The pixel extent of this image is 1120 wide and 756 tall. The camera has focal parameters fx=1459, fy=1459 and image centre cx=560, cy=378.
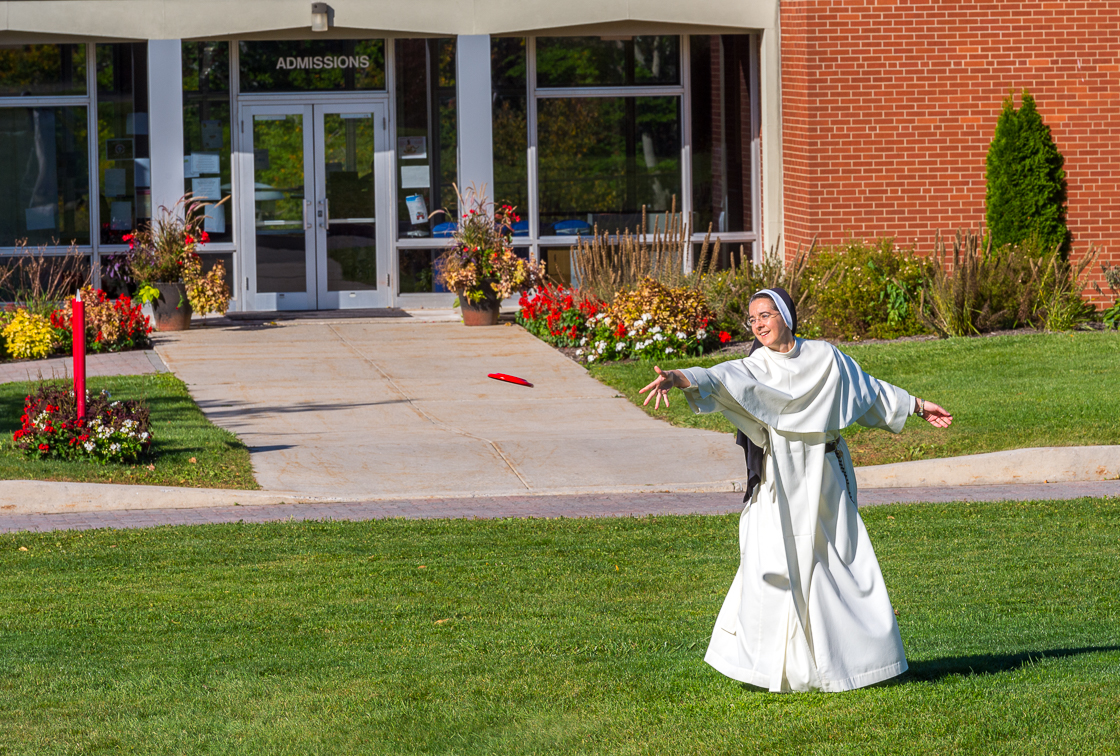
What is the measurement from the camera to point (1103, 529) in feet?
28.6

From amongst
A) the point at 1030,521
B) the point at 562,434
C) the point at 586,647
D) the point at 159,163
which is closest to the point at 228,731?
the point at 586,647

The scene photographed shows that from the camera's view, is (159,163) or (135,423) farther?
(159,163)

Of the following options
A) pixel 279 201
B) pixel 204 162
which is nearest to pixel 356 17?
pixel 279 201

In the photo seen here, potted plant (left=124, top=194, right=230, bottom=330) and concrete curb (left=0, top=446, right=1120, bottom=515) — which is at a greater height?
potted plant (left=124, top=194, right=230, bottom=330)

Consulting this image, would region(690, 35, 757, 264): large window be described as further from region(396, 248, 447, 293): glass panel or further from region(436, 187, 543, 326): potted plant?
region(396, 248, 447, 293): glass panel

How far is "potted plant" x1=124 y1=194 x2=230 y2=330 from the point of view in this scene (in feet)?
55.8

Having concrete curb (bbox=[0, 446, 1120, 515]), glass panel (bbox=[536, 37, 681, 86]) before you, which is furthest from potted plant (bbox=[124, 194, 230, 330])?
concrete curb (bbox=[0, 446, 1120, 515])

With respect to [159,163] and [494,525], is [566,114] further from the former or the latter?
[494,525]

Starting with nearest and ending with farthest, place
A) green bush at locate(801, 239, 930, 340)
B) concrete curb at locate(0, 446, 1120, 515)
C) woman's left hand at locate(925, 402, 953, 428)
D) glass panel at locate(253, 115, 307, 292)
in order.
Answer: woman's left hand at locate(925, 402, 953, 428)
concrete curb at locate(0, 446, 1120, 515)
green bush at locate(801, 239, 930, 340)
glass panel at locate(253, 115, 307, 292)

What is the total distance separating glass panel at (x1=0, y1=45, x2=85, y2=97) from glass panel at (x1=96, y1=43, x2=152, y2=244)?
0.31m

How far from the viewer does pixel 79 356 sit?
10352 millimetres

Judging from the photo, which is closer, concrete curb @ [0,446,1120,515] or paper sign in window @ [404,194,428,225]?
concrete curb @ [0,446,1120,515]

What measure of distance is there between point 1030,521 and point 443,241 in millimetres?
11565

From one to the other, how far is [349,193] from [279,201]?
0.92 metres
